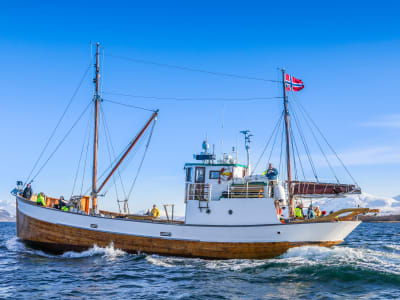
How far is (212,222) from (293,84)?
11.5 meters

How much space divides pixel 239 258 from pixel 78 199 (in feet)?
34.3

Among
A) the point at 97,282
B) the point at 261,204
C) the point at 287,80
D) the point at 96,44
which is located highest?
the point at 96,44

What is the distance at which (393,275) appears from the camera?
44.3ft

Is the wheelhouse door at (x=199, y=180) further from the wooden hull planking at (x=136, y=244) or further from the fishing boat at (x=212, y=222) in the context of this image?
the wooden hull planking at (x=136, y=244)

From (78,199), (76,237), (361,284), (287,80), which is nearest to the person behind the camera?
(361,284)

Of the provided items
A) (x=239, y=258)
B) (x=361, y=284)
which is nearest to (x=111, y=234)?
(x=239, y=258)

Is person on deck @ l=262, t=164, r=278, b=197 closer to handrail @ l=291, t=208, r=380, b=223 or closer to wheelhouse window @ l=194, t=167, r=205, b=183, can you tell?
handrail @ l=291, t=208, r=380, b=223

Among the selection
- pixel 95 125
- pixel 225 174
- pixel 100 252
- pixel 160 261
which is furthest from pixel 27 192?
pixel 225 174

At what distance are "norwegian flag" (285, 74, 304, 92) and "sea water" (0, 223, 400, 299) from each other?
11127 mm

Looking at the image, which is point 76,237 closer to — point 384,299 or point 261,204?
point 261,204

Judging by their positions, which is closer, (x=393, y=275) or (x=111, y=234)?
(x=393, y=275)

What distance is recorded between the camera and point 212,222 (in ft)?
60.5

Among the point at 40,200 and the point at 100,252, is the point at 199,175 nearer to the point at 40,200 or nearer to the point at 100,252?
the point at 100,252

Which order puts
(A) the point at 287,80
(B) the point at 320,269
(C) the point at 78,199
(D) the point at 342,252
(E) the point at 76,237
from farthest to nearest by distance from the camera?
1. (A) the point at 287,80
2. (C) the point at 78,199
3. (E) the point at 76,237
4. (D) the point at 342,252
5. (B) the point at 320,269
